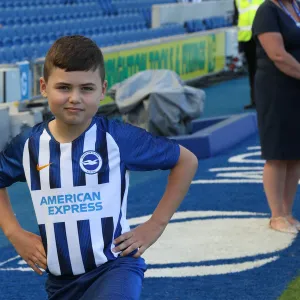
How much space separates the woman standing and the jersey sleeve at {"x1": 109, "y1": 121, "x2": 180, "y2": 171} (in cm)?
273

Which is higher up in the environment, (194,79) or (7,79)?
(7,79)

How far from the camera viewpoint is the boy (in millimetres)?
3219

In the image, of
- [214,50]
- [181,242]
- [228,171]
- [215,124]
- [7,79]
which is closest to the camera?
[181,242]

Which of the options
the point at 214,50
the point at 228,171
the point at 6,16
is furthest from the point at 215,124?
the point at 214,50

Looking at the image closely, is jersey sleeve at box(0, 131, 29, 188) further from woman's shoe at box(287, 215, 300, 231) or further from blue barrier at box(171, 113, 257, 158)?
blue barrier at box(171, 113, 257, 158)

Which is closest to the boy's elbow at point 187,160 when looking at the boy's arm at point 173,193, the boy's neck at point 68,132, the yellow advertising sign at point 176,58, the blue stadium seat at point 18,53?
the boy's arm at point 173,193

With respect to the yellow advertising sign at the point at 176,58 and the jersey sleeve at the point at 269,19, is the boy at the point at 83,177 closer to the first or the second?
the jersey sleeve at the point at 269,19

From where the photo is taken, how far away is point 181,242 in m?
6.22

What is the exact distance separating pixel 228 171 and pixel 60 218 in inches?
223

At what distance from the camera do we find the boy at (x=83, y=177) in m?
3.22

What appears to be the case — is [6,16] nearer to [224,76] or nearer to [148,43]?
[148,43]

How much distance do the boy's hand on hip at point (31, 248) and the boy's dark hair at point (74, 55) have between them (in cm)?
64

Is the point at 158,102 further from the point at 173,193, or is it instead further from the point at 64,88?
the point at 64,88

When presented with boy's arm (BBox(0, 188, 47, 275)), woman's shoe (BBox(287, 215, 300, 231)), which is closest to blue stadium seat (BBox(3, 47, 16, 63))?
woman's shoe (BBox(287, 215, 300, 231))
